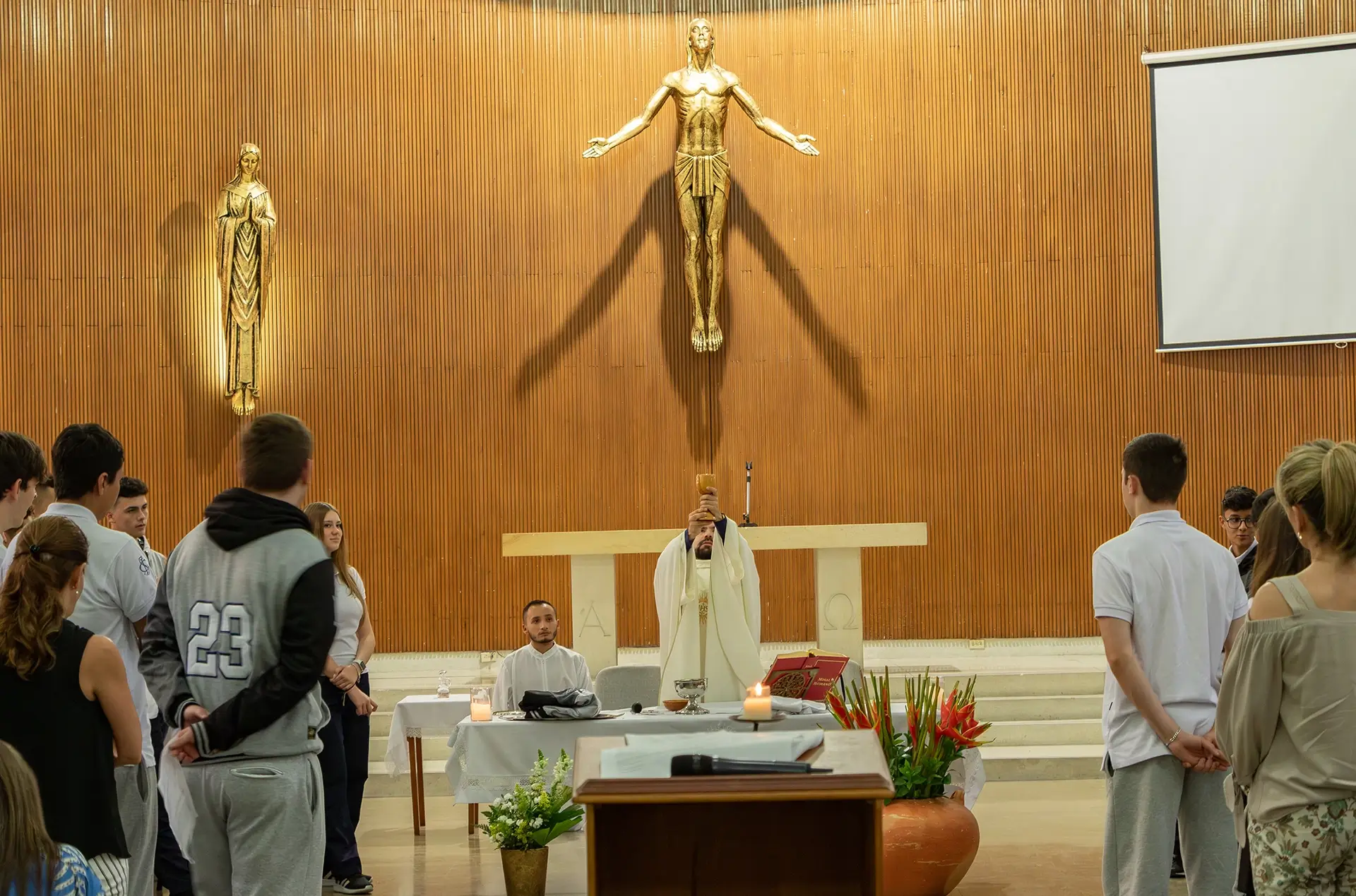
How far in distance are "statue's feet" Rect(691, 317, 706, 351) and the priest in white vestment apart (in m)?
3.07

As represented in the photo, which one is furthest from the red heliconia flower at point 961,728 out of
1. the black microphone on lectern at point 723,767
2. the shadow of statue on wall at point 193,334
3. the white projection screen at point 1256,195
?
the shadow of statue on wall at point 193,334

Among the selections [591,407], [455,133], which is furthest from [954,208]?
[455,133]

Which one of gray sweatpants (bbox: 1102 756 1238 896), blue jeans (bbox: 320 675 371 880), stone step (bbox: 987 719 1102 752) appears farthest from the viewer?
stone step (bbox: 987 719 1102 752)

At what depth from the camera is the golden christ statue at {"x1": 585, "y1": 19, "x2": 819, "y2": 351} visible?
920 centimetres

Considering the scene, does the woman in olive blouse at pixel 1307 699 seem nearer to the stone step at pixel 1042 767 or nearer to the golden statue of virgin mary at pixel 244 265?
the stone step at pixel 1042 767

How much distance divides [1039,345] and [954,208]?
1.11 meters

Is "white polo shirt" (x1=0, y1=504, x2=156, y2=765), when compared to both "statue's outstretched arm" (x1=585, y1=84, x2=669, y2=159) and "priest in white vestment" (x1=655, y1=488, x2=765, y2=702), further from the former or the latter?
"statue's outstretched arm" (x1=585, y1=84, x2=669, y2=159)

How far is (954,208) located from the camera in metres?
9.70

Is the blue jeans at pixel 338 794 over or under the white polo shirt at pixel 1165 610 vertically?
under

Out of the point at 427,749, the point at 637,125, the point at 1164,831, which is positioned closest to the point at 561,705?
the point at 1164,831

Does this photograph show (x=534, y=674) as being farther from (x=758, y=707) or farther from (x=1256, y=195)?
(x=1256, y=195)

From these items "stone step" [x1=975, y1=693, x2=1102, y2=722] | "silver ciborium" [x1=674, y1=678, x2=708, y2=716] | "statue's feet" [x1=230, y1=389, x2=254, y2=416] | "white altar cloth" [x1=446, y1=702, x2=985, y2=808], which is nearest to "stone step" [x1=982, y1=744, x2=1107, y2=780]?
"stone step" [x1=975, y1=693, x2=1102, y2=722]

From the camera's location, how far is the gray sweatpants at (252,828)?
292 centimetres

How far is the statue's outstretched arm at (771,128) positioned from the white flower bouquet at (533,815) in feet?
15.9
